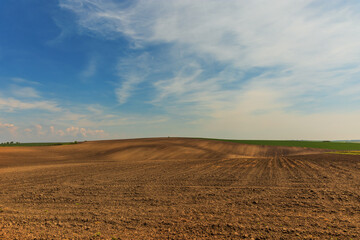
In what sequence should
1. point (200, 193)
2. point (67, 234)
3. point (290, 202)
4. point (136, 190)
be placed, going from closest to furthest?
point (67, 234), point (290, 202), point (200, 193), point (136, 190)

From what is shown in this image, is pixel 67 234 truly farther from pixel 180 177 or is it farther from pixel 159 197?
pixel 180 177

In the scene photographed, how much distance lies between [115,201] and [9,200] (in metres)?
5.15

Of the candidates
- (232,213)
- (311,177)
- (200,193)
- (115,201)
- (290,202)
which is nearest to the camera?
(232,213)

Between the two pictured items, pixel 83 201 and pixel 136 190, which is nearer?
pixel 83 201

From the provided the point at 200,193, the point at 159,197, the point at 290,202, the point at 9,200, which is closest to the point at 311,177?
the point at 290,202

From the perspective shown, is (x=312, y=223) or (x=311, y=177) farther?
(x=311, y=177)

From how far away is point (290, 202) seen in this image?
29.5ft

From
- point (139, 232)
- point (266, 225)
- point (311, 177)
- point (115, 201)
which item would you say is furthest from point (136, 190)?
point (311, 177)

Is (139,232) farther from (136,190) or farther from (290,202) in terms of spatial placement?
(290,202)

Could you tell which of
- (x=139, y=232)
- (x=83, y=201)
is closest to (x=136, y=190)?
(x=83, y=201)

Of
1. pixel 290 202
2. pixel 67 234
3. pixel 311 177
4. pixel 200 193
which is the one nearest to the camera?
pixel 67 234

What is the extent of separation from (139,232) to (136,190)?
5.08 m

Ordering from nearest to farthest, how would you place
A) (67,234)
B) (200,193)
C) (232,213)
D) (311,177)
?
(67,234), (232,213), (200,193), (311,177)

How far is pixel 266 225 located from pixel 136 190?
22.6 feet
